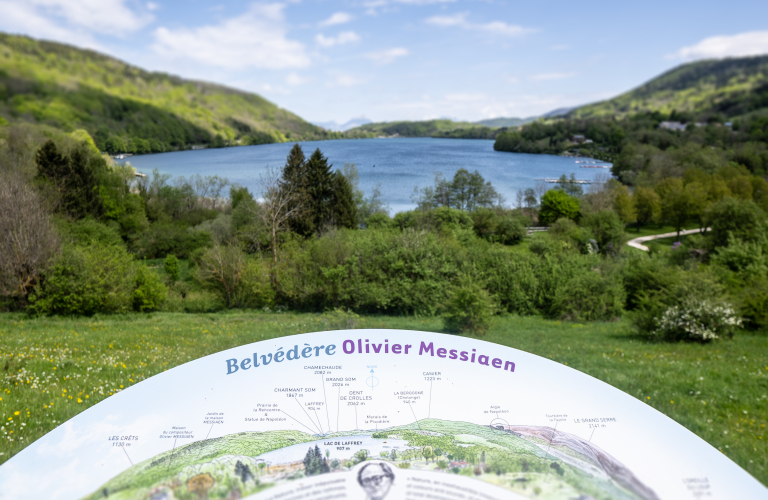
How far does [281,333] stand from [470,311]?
19.3 feet

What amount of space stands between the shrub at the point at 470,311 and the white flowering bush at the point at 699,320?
5277mm

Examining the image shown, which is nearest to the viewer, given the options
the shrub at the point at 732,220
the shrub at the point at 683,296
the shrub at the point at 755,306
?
the shrub at the point at 683,296

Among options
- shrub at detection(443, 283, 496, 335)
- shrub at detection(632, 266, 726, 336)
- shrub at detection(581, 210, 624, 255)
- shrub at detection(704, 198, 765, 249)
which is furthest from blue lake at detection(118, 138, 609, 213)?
shrub at detection(632, 266, 726, 336)

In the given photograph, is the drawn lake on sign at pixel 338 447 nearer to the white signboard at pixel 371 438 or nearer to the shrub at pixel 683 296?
the white signboard at pixel 371 438

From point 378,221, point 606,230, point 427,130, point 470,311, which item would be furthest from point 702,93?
point 470,311

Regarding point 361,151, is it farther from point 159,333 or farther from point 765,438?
point 765,438

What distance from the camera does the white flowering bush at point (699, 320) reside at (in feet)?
39.9

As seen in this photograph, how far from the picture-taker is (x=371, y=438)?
301cm

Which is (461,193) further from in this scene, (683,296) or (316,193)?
(683,296)

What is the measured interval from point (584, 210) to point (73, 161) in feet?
156

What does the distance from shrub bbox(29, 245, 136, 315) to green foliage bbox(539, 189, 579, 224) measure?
4113 centimetres

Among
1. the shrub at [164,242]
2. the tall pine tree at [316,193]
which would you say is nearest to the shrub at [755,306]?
the tall pine tree at [316,193]

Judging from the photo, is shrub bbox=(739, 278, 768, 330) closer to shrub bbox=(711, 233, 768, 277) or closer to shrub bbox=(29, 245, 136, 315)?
shrub bbox=(711, 233, 768, 277)

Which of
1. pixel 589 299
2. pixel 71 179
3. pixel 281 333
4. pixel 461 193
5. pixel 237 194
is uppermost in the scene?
pixel 71 179
